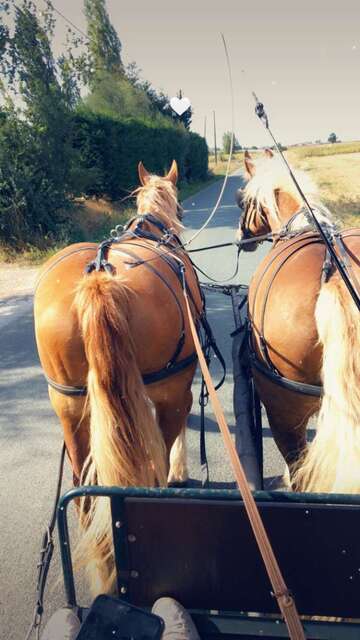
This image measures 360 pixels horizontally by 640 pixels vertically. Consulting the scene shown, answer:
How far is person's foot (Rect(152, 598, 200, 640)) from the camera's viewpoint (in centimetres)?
146

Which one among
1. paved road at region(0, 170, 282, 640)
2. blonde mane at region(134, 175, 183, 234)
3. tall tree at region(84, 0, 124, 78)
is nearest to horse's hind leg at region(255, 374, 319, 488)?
paved road at region(0, 170, 282, 640)

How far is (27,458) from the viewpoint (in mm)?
3576

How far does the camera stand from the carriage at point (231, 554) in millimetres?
1453

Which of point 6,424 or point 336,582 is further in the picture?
point 6,424

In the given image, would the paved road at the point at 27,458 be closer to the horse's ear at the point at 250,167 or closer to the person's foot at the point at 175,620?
the horse's ear at the point at 250,167

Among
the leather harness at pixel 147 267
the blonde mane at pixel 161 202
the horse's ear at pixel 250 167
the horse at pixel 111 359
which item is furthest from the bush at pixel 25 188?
the horse at pixel 111 359

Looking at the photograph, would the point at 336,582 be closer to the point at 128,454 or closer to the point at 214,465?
the point at 128,454

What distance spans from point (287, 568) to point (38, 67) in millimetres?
12088

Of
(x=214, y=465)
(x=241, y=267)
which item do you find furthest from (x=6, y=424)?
(x=241, y=267)

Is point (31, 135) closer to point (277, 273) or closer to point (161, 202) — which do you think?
point (161, 202)

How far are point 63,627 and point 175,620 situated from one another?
38 centimetres

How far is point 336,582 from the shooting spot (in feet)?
5.06

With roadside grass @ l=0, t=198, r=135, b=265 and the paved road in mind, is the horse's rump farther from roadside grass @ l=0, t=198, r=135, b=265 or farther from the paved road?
roadside grass @ l=0, t=198, r=135, b=265

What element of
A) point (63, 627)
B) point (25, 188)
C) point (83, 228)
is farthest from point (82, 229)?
point (63, 627)
